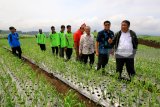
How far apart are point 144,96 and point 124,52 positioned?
1779 mm

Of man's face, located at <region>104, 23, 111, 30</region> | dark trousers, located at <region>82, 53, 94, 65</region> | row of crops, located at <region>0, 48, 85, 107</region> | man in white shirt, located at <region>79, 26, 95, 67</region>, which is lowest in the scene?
row of crops, located at <region>0, 48, 85, 107</region>

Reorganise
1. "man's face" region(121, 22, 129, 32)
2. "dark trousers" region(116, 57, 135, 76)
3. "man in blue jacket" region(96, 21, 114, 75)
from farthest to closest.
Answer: "man in blue jacket" region(96, 21, 114, 75) < "dark trousers" region(116, 57, 135, 76) < "man's face" region(121, 22, 129, 32)

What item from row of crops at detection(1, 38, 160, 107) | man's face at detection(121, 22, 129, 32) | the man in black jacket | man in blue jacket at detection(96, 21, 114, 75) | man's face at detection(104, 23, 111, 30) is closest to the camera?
row of crops at detection(1, 38, 160, 107)

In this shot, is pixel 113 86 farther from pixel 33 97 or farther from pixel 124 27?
pixel 33 97

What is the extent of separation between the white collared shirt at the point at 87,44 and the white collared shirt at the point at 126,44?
74.5 inches

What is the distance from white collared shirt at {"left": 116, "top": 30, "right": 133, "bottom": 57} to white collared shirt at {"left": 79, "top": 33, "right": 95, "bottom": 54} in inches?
74.5

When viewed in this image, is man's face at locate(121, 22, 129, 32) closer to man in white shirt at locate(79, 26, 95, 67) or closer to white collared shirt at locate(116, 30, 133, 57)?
white collared shirt at locate(116, 30, 133, 57)

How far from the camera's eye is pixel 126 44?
7180 mm

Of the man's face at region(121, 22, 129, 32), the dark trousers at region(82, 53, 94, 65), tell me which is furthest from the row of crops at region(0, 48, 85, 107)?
the dark trousers at region(82, 53, 94, 65)

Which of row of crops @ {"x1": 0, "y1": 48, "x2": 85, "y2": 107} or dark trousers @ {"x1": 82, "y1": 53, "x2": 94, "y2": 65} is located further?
dark trousers @ {"x1": 82, "y1": 53, "x2": 94, "y2": 65}

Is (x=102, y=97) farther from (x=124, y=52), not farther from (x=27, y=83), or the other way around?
(x=27, y=83)

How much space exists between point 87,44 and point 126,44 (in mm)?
2092

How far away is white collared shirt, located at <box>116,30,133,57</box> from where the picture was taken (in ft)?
23.5

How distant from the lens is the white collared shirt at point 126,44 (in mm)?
7172
